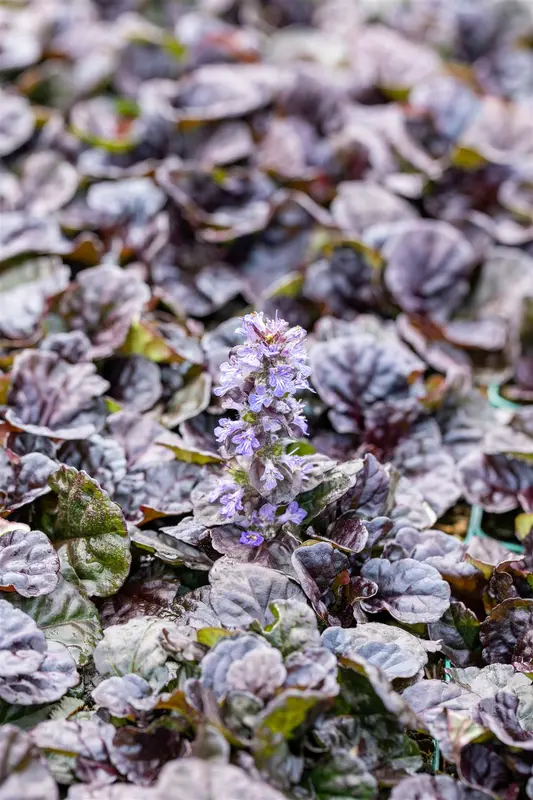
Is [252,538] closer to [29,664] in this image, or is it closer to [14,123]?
[29,664]

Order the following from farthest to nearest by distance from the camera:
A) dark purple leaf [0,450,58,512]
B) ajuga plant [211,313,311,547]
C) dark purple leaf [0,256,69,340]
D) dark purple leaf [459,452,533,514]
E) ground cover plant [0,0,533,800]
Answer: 1. dark purple leaf [0,256,69,340]
2. dark purple leaf [459,452,533,514]
3. dark purple leaf [0,450,58,512]
4. ajuga plant [211,313,311,547]
5. ground cover plant [0,0,533,800]

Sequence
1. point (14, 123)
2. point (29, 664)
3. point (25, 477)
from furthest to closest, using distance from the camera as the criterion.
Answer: point (14, 123), point (25, 477), point (29, 664)

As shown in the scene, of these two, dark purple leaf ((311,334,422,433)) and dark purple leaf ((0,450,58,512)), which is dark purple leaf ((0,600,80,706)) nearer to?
dark purple leaf ((0,450,58,512))

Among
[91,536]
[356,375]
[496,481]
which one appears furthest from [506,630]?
[91,536]

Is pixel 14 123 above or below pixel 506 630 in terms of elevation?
above

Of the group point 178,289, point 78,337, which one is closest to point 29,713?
point 78,337

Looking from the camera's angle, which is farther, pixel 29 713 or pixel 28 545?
pixel 28 545

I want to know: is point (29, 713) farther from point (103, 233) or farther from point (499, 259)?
point (499, 259)

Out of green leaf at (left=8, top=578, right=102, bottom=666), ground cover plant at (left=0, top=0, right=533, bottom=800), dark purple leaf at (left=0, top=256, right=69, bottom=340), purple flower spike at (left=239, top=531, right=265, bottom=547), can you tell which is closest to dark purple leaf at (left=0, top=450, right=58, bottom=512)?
ground cover plant at (left=0, top=0, right=533, bottom=800)
